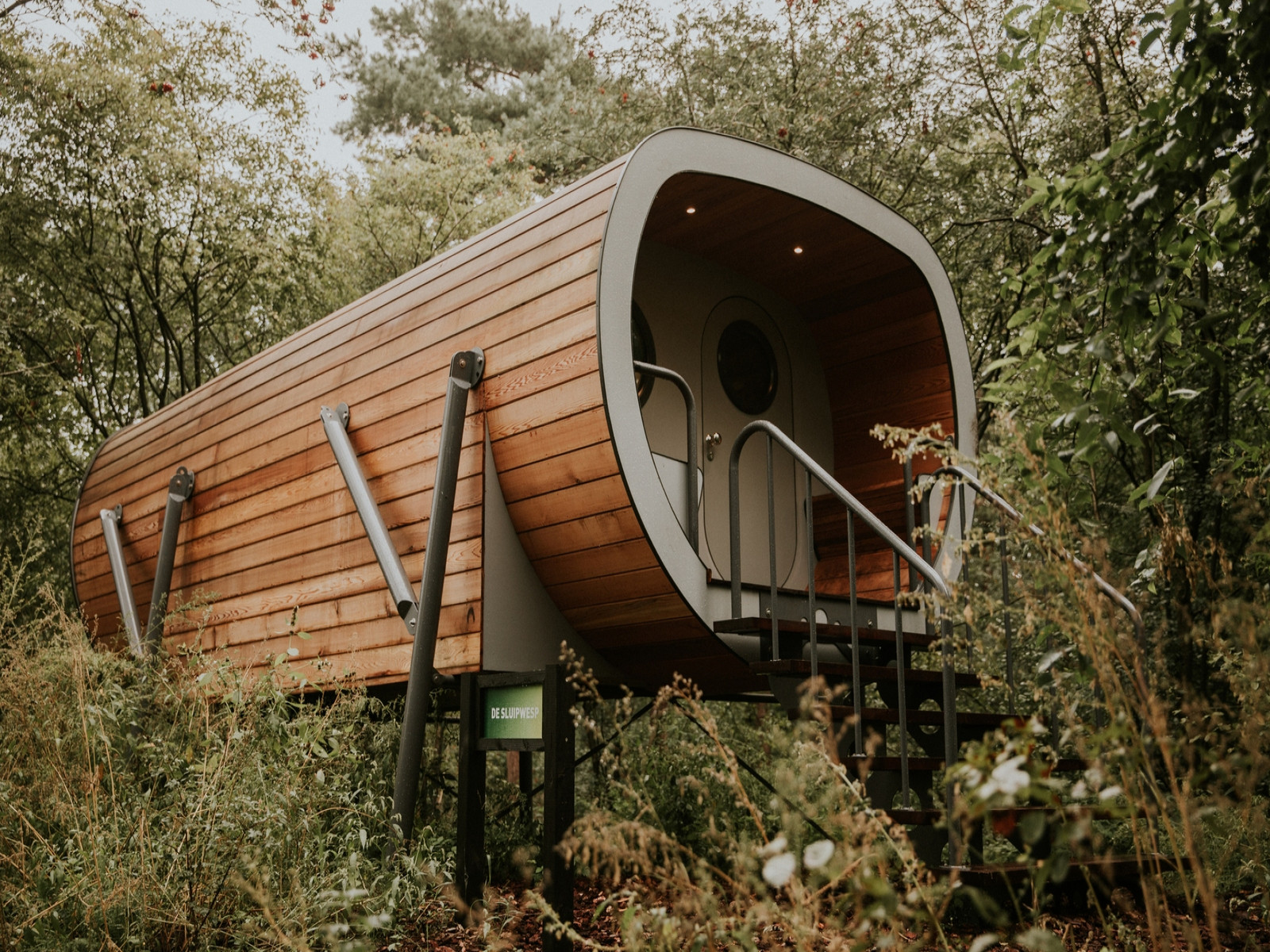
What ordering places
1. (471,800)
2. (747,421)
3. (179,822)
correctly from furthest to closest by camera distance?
(747,421), (471,800), (179,822)

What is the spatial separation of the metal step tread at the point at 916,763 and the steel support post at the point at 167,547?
4260 mm

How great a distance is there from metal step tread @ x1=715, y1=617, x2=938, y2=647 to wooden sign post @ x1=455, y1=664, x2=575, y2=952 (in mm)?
687

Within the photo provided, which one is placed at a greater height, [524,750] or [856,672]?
[856,672]

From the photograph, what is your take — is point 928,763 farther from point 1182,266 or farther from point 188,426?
point 188,426

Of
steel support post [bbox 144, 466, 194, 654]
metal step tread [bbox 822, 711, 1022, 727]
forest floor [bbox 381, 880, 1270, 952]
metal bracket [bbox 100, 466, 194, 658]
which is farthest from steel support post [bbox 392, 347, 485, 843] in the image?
steel support post [bbox 144, 466, 194, 654]

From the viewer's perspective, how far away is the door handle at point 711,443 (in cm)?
593

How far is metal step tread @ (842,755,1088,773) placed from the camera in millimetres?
3670

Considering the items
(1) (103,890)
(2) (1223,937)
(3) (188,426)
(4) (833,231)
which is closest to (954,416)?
(4) (833,231)

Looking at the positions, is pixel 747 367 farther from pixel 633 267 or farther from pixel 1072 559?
pixel 1072 559

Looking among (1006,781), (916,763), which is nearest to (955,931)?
(916,763)

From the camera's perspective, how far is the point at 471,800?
4.45 meters

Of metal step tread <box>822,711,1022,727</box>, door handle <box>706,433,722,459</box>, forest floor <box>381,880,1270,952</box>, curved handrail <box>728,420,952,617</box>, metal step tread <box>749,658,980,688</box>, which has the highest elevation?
door handle <box>706,433,722,459</box>

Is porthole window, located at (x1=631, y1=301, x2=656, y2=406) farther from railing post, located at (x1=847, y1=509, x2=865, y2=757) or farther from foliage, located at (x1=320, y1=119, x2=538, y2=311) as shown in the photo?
foliage, located at (x1=320, y1=119, x2=538, y2=311)

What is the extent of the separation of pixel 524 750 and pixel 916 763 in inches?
56.3
